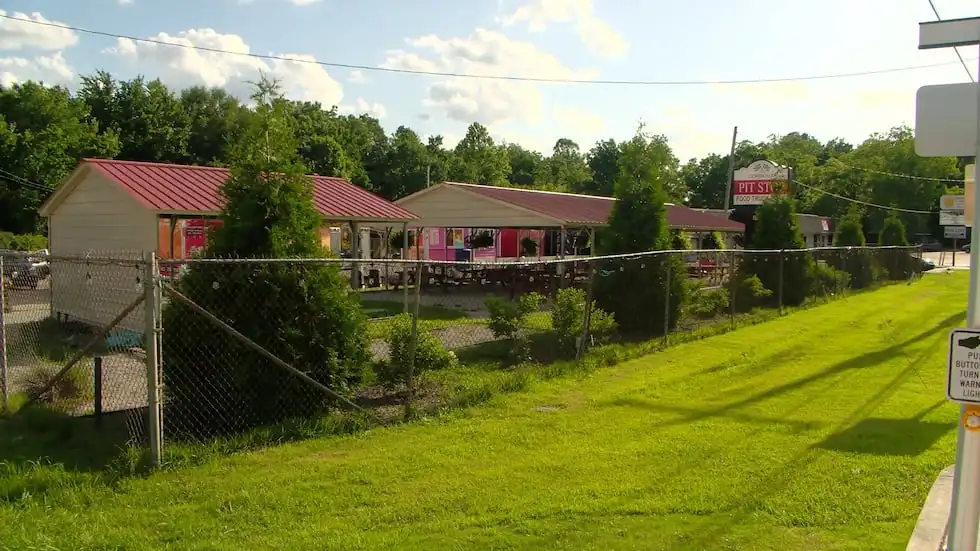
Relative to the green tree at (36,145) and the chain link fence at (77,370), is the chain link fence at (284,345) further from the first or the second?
the green tree at (36,145)

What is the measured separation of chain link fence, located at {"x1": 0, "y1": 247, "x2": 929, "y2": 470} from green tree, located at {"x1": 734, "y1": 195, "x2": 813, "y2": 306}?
5.55 meters

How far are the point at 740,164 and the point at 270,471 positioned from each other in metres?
91.7

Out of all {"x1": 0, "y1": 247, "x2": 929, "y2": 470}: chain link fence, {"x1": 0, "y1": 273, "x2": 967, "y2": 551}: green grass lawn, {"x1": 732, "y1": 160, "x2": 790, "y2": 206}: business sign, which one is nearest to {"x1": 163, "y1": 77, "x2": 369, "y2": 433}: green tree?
{"x1": 0, "y1": 247, "x2": 929, "y2": 470}: chain link fence

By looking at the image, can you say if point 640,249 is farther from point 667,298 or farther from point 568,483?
point 568,483

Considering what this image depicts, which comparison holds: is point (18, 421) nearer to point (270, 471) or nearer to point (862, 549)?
point (270, 471)

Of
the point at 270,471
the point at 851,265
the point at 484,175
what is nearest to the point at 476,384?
the point at 270,471

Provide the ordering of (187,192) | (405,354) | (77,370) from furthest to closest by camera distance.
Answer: (187,192) < (77,370) < (405,354)

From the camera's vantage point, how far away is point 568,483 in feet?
17.3

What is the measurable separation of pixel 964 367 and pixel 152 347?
507 cm

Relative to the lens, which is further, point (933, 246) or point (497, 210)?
point (933, 246)

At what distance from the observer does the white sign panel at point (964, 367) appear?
10.2ft

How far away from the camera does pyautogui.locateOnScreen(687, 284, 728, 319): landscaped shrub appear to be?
579 inches

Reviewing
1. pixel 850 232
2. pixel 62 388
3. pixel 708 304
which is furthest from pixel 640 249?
pixel 850 232

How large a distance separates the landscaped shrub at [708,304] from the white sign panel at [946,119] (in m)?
11.2
